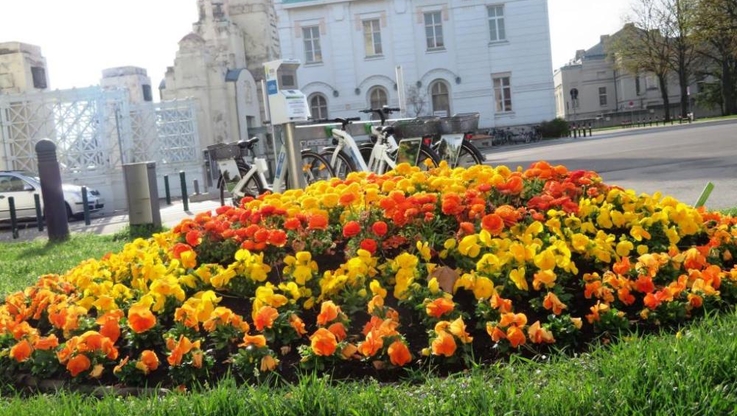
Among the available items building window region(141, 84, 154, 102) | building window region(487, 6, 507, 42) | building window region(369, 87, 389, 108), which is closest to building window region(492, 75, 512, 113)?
building window region(487, 6, 507, 42)

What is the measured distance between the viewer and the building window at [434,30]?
4675cm

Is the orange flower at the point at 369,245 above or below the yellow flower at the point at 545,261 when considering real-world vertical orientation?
above

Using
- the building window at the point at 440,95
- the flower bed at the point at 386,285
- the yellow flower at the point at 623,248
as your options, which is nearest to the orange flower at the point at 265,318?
the flower bed at the point at 386,285

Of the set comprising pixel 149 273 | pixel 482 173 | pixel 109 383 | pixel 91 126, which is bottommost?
pixel 109 383

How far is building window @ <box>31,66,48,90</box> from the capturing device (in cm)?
2847

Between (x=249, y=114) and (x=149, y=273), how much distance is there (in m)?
31.5

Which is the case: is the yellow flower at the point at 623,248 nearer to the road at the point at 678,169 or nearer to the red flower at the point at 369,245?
the red flower at the point at 369,245

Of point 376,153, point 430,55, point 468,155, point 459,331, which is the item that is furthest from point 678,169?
point 430,55

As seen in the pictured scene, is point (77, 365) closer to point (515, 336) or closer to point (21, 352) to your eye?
point (21, 352)

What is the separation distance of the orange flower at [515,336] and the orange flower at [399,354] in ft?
1.29

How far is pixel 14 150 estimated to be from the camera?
84.3ft

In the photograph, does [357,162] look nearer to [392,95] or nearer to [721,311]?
[721,311]

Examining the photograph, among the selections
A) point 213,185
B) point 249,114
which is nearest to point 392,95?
point 249,114

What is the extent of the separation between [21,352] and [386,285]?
164cm
